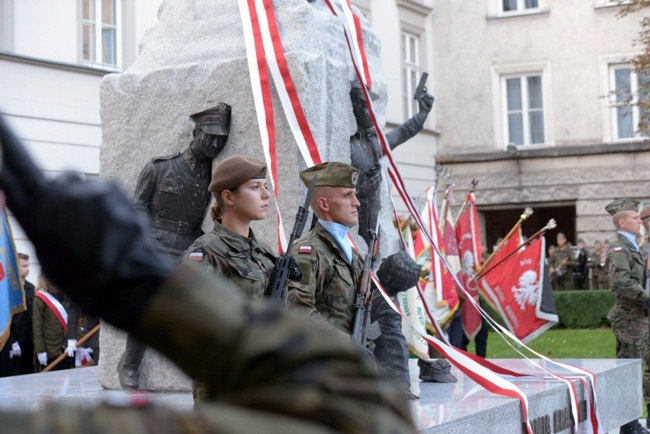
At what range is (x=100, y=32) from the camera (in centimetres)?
1725

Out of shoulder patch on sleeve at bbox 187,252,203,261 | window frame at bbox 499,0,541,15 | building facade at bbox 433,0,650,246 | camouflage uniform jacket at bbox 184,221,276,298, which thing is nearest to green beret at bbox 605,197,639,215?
camouflage uniform jacket at bbox 184,221,276,298

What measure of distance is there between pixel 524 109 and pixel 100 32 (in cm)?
1267

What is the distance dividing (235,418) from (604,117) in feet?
84.8

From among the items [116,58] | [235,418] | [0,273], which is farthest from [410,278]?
[116,58]

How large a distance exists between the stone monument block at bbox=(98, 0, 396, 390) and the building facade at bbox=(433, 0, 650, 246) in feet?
64.7

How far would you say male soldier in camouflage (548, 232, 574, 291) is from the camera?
886 inches

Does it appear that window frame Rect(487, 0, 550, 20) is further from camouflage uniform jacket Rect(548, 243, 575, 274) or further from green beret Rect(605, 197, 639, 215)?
green beret Rect(605, 197, 639, 215)

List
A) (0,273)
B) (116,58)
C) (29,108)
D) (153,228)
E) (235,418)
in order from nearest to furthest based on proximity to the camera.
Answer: (235,418)
(153,228)
(0,273)
(29,108)
(116,58)

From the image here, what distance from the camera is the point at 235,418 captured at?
1039mm

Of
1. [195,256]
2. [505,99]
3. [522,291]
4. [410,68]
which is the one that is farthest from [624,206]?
[505,99]

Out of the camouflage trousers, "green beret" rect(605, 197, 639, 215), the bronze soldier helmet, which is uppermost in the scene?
"green beret" rect(605, 197, 639, 215)

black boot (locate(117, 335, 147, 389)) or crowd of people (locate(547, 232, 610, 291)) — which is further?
crowd of people (locate(547, 232, 610, 291))

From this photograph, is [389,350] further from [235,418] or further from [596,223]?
[596,223]

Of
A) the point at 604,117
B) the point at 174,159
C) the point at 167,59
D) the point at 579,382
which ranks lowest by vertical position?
the point at 579,382
